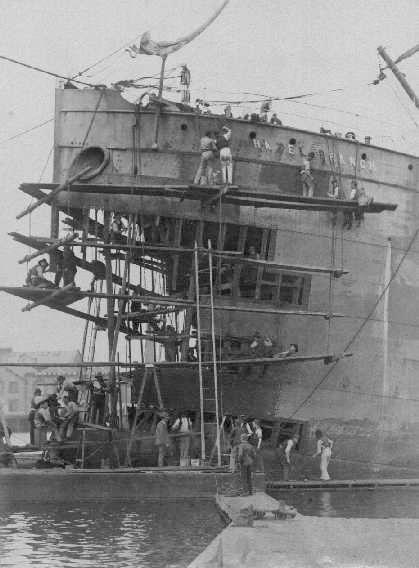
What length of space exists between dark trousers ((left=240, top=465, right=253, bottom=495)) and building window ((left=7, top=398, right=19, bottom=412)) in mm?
76101

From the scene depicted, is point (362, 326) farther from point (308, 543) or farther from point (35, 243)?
point (308, 543)

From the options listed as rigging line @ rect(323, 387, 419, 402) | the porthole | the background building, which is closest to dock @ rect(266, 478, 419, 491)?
rigging line @ rect(323, 387, 419, 402)

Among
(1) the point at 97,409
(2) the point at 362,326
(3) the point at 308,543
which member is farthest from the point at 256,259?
(3) the point at 308,543

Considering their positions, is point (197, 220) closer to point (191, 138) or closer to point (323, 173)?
point (191, 138)

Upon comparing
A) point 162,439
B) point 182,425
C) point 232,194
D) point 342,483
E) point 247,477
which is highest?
point 232,194

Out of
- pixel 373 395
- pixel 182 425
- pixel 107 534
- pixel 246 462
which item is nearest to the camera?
pixel 107 534

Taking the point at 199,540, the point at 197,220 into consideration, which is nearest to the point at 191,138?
the point at 197,220

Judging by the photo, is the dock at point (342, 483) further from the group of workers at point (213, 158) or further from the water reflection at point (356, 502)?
the group of workers at point (213, 158)

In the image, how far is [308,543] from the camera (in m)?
11.6

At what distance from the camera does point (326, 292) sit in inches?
924

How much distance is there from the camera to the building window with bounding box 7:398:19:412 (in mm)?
91181

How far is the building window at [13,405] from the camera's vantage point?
9118cm

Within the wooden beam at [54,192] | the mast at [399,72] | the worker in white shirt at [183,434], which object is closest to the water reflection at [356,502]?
the worker in white shirt at [183,434]

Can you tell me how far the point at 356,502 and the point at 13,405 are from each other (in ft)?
247
